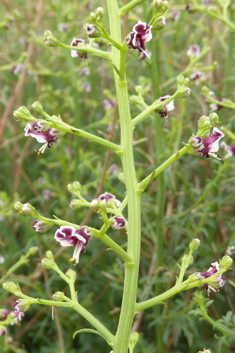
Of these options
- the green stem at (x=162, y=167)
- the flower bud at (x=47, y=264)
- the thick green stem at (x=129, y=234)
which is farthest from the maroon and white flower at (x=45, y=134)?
the flower bud at (x=47, y=264)

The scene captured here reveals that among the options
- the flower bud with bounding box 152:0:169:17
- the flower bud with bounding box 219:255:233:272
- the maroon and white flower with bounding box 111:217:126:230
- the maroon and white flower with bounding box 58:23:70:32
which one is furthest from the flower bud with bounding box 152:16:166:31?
the maroon and white flower with bounding box 58:23:70:32

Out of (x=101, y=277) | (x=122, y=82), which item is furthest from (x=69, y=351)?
(x=122, y=82)

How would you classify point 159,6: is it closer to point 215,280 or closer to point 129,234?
point 129,234

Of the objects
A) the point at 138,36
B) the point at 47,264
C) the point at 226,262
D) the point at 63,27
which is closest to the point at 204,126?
the point at 138,36

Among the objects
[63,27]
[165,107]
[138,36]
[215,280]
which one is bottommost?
[215,280]

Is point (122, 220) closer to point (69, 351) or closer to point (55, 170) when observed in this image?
point (69, 351)

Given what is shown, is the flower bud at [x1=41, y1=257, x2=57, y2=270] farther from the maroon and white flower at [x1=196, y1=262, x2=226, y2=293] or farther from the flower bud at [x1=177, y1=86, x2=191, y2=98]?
the flower bud at [x1=177, y1=86, x2=191, y2=98]
